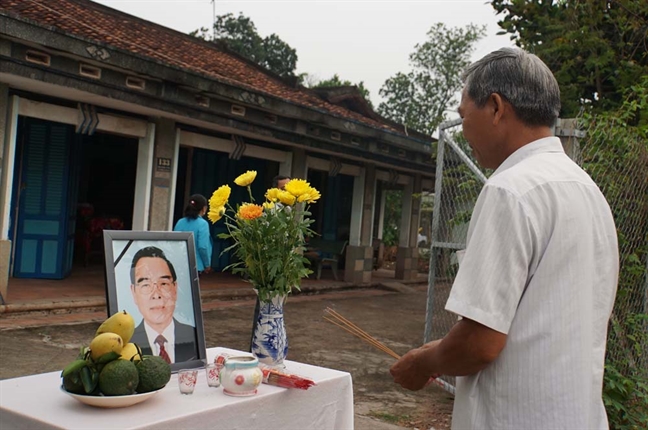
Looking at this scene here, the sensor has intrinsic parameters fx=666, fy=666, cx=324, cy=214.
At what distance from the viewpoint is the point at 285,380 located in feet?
7.79

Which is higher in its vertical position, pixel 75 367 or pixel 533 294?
pixel 533 294

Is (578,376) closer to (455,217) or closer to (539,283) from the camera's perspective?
(539,283)

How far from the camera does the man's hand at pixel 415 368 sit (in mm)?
1642

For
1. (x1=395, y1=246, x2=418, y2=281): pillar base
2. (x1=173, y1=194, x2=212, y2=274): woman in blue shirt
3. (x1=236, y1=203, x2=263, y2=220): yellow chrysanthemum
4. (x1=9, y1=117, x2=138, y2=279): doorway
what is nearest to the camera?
(x1=236, y1=203, x2=263, y2=220): yellow chrysanthemum

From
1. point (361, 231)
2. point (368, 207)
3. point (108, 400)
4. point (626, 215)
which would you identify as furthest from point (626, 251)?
point (368, 207)

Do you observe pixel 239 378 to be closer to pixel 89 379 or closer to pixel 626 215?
pixel 89 379

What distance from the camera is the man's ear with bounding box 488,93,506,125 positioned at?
5.26ft

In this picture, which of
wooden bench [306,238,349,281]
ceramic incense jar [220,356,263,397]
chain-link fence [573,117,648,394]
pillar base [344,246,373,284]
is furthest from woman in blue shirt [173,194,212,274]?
pillar base [344,246,373,284]

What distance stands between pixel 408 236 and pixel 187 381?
45.6 ft

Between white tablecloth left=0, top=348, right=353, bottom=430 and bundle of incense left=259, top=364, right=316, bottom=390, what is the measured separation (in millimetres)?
20

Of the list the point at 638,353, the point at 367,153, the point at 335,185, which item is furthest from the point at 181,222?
the point at 335,185

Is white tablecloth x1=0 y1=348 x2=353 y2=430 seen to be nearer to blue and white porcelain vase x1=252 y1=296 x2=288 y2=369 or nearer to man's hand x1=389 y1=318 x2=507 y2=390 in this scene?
blue and white porcelain vase x1=252 y1=296 x2=288 y2=369

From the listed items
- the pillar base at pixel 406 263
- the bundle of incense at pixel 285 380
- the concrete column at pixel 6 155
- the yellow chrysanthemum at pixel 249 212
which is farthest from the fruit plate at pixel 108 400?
the pillar base at pixel 406 263

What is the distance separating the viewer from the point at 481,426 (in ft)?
5.08
